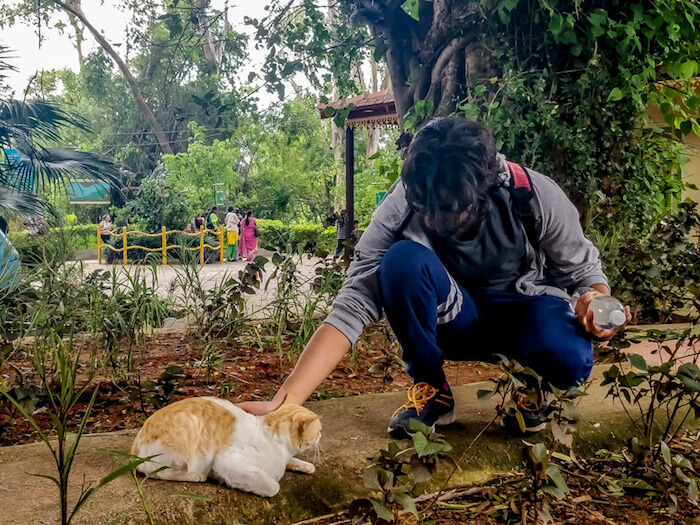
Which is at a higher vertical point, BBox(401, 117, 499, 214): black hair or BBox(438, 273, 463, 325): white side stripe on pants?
BBox(401, 117, 499, 214): black hair

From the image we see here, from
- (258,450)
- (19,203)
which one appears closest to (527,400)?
(258,450)

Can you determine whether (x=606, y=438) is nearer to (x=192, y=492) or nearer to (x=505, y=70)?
(x=192, y=492)

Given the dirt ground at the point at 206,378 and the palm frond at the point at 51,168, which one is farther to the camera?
the palm frond at the point at 51,168

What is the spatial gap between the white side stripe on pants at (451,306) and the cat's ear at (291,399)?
489 mm

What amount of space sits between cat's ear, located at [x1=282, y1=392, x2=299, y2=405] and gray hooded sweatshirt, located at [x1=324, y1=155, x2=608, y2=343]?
0.72ft

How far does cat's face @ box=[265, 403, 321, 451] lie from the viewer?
1.47m

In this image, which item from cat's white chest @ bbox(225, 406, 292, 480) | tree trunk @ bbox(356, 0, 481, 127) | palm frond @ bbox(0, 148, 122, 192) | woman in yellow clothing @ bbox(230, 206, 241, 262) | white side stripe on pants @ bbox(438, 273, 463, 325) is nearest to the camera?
cat's white chest @ bbox(225, 406, 292, 480)

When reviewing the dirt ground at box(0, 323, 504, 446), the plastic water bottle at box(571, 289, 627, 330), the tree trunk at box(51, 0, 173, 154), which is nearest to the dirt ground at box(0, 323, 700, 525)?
the dirt ground at box(0, 323, 504, 446)

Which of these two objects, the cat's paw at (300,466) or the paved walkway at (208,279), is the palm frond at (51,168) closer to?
the paved walkway at (208,279)

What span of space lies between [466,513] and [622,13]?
2.89m

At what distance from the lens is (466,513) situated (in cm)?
155

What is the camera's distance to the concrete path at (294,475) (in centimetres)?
134

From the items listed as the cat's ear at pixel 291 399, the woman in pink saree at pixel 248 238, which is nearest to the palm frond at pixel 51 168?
the woman in pink saree at pixel 248 238

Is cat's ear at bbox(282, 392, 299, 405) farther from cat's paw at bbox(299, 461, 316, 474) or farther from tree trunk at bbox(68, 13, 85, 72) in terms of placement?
tree trunk at bbox(68, 13, 85, 72)
